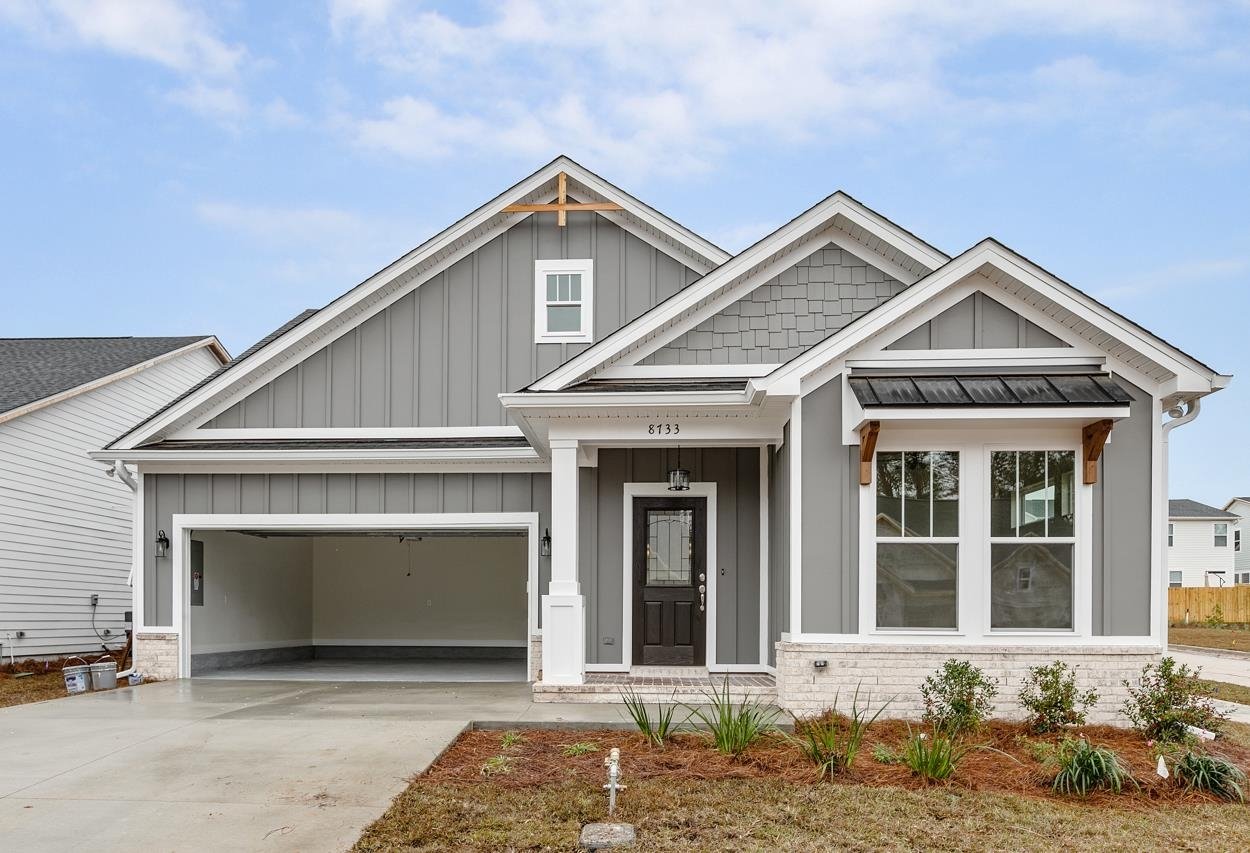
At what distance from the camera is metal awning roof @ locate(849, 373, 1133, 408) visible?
8.02 meters

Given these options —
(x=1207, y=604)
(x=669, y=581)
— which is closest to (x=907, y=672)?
(x=669, y=581)

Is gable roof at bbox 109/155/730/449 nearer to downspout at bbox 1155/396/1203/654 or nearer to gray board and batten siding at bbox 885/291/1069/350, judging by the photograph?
gray board and batten siding at bbox 885/291/1069/350

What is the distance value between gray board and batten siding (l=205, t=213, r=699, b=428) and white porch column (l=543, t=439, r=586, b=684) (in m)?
3.00

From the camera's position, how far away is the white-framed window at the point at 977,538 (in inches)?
329

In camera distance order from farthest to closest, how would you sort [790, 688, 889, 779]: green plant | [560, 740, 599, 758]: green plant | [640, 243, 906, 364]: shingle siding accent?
[640, 243, 906, 364]: shingle siding accent
[560, 740, 599, 758]: green plant
[790, 688, 889, 779]: green plant

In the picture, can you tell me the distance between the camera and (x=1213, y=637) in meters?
25.4

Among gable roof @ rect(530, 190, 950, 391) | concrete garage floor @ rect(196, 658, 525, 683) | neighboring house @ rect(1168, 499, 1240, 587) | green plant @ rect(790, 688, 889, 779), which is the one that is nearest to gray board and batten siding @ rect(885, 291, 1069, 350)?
gable roof @ rect(530, 190, 950, 391)

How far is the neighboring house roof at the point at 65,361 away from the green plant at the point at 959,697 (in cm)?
1375

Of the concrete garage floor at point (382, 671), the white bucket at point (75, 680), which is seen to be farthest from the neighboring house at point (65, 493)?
the white bucket at point (75, 680)

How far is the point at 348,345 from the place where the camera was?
12.5 m

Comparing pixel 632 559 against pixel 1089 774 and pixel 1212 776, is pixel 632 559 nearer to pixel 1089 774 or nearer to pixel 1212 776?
pixel 1089 774

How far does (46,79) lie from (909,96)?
2024 centimetres

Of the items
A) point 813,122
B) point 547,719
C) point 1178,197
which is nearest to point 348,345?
point 547,719

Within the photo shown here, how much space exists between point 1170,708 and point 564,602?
17.1 ft
